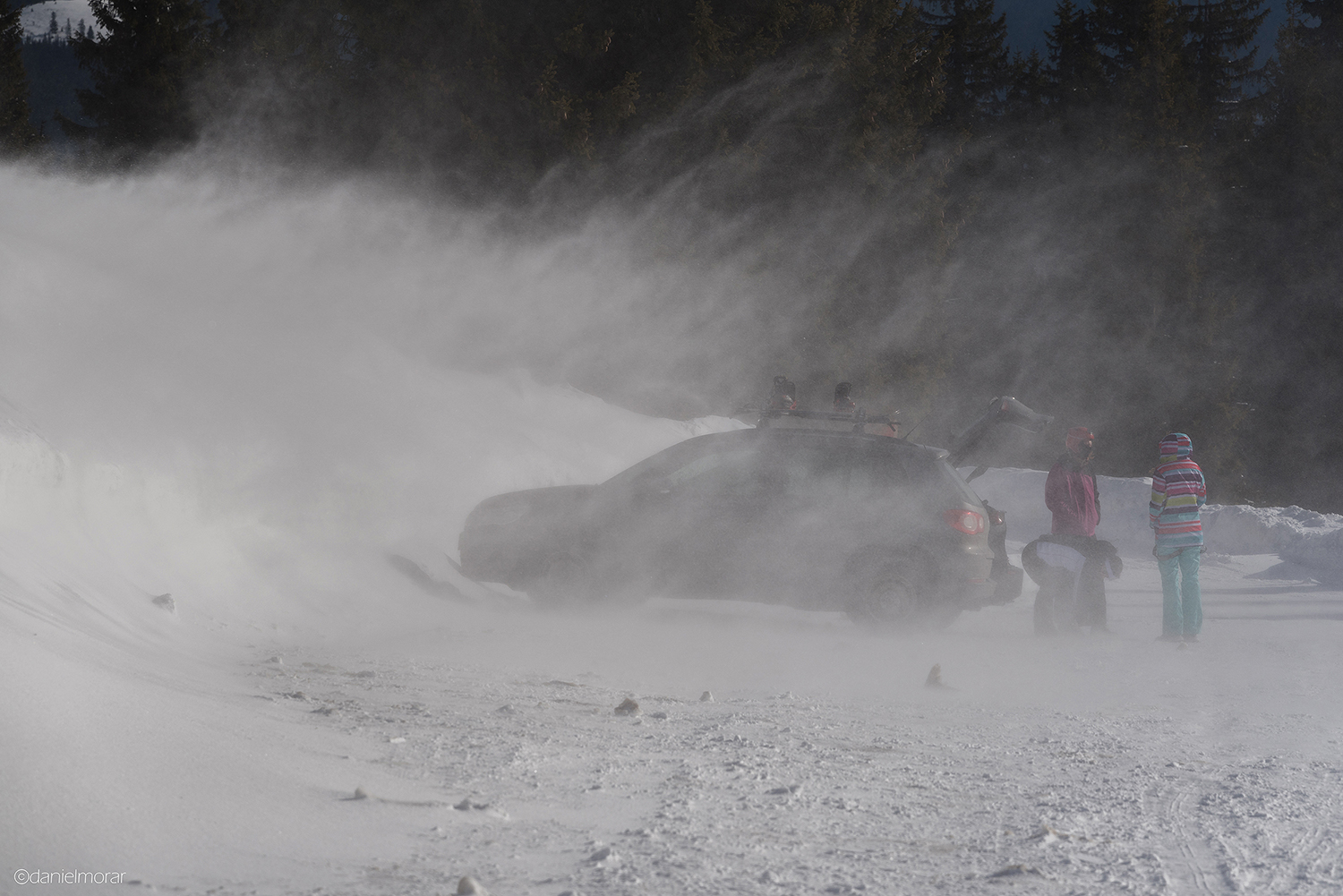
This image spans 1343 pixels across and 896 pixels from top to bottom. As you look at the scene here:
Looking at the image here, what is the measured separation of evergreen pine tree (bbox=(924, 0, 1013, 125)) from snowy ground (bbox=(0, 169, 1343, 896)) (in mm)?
24496

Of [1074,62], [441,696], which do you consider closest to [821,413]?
[441,696]

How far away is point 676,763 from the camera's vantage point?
13.0ft

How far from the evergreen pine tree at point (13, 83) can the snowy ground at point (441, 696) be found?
23835 millimetres

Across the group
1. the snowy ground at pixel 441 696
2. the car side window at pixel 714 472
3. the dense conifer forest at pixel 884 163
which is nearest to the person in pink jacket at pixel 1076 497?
the snowy ground at pixel 441 696

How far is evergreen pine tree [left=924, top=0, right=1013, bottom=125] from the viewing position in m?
32.8

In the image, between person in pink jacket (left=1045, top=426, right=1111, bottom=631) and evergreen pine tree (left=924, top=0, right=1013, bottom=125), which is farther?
evergreen pine tree (left=924, top=0, right=1013, bottom=125)

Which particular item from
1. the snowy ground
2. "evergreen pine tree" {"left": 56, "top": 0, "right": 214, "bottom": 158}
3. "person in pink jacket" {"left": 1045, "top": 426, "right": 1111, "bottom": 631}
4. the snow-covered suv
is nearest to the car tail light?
the snow-covered suv

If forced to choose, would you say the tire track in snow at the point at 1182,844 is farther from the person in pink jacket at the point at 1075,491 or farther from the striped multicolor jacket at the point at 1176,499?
the person in pink jacket at the point at 1075,491

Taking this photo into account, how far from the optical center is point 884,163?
21516 mm

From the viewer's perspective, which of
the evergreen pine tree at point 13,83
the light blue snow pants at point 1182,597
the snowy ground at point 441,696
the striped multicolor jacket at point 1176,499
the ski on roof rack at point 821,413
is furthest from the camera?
the evergreen pine tree at point 13,83

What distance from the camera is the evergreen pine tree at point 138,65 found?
24.3m

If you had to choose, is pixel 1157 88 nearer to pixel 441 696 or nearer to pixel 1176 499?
pixel 1176 499

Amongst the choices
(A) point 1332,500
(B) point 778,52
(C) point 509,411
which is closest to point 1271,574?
(C) point 509,411

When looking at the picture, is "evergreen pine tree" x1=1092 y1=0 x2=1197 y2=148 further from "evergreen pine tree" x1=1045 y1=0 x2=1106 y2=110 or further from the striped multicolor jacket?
the striped multicolor jacket
